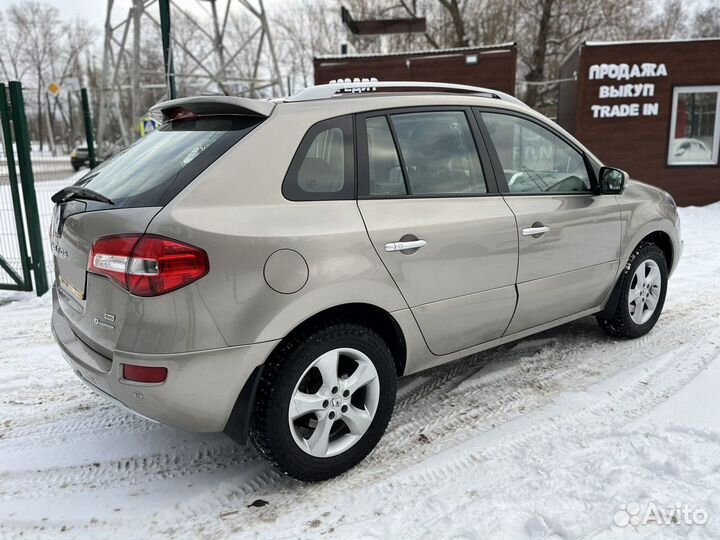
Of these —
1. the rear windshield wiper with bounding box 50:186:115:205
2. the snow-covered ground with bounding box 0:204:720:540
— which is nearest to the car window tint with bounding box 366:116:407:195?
the rear windshield wiper with bounding box 50:186:115:205

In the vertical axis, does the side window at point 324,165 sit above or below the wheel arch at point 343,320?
above

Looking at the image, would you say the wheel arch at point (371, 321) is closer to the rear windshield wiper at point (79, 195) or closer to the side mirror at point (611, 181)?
the rear windshield wiper at point (79, 195)

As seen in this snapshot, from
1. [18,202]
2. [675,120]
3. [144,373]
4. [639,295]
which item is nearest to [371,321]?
[144,373]

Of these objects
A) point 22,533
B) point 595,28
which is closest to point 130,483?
point 22,533

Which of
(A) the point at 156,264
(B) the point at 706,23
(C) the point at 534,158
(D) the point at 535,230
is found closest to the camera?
(A) the point at 156,264

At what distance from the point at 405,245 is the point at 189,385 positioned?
1.20 meters

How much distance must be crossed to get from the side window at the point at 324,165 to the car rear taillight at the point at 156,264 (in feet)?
1.72

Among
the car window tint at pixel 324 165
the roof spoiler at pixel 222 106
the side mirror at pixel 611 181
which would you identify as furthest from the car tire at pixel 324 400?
the side mirror at pixel 611 181

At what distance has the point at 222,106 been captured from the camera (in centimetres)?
271

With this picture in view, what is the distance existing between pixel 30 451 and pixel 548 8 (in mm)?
27177

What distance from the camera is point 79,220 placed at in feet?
8.59

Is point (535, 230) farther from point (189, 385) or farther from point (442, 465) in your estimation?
point (189, 385)

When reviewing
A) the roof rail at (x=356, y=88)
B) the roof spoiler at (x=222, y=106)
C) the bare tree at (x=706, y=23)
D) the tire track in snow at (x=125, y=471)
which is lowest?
the tire track in snow at (x=125, y=471)

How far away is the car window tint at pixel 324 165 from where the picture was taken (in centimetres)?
264
